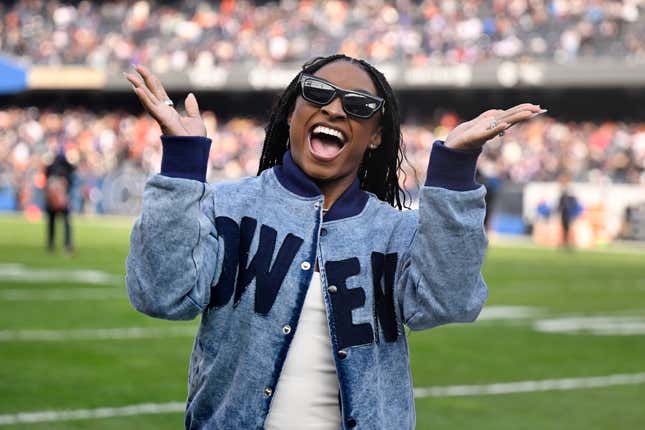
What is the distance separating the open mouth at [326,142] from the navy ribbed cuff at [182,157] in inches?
12.5

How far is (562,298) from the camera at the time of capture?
16.0 meters

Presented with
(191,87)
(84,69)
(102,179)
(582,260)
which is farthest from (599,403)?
(84,69)

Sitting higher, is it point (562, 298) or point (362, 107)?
point (362, 107)

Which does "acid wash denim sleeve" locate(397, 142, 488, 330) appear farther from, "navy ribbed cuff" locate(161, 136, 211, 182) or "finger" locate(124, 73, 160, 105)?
"finger" locate(124, 73, 160, 105)

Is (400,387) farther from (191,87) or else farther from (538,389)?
(191,87)

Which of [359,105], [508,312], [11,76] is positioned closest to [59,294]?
[11,76]

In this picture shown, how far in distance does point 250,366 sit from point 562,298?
13.3m

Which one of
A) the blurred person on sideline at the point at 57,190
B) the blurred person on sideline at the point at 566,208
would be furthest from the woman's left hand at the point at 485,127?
the blurred person on sideline at the point at 566,208

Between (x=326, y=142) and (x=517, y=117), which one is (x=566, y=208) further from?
(x=517, y=117)

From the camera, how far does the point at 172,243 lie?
2.97 metres

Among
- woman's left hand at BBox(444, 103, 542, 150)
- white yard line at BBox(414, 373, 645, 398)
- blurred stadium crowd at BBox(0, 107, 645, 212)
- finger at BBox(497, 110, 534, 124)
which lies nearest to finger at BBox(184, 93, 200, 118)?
woman's left hand at BBox(444, 103, 542, 150)

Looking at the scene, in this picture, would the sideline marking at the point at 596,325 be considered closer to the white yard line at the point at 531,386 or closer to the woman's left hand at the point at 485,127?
the white yard line at the point at 531,386

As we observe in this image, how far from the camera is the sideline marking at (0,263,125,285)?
1602 cm

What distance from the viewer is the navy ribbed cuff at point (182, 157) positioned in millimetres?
3020
